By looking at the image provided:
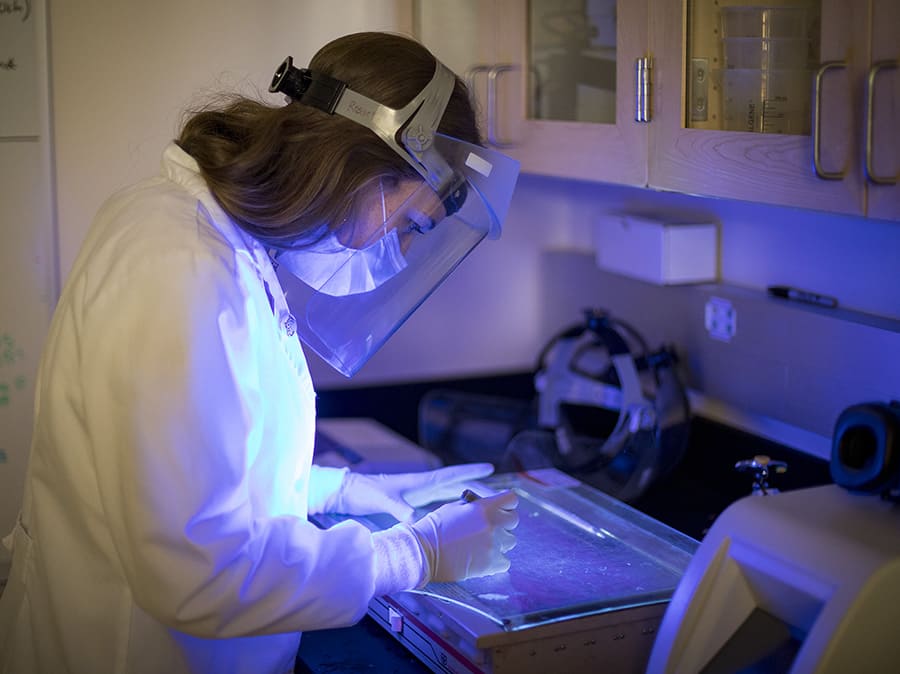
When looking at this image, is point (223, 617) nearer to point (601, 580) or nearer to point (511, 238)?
point (601, 580)

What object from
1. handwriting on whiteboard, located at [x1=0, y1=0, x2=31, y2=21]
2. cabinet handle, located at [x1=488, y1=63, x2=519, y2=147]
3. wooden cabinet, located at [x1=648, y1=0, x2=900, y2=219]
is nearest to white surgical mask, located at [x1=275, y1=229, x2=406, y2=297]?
wooden cabinet, located at [x1=648, y1=0, x2=900, y2=219]

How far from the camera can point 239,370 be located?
1118 mm

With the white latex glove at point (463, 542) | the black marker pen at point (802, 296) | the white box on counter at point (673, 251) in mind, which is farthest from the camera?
the white box on counter at point (673, 251)

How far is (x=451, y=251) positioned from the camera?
1.29 m

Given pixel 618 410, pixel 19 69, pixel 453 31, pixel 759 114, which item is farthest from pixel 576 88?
pixel 19 69

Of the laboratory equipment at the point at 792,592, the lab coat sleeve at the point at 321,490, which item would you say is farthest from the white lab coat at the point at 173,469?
the laboratory equipment at the point at 792,592

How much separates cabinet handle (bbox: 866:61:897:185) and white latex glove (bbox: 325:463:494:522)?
708 millimetres

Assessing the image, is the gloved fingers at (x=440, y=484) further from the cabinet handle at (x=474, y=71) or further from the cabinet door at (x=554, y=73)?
the cabinet handle at (x=474, y=71)

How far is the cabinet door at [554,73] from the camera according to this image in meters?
1.59

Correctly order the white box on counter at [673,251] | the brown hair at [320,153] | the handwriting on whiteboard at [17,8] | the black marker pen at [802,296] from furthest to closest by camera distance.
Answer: the white box on counter at [673,251], the handwriting on whiteboard at [17,8], the black marker pen at [802,296], the brown hair at [320,153]

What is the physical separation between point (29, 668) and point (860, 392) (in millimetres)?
1185

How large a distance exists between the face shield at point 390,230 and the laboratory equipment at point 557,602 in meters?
0.31

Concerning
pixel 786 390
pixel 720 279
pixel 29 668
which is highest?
pixel 720 279

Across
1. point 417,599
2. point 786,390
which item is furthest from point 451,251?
point 786,390
